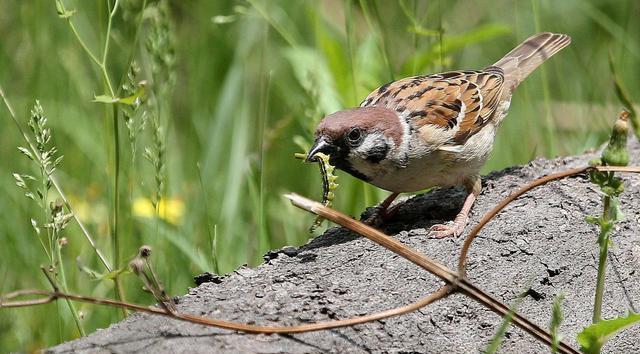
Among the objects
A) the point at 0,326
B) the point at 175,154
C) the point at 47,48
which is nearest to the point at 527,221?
the point at 0,326

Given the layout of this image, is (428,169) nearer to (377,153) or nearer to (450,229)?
(377,153)

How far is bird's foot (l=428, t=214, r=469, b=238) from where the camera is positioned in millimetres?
2908

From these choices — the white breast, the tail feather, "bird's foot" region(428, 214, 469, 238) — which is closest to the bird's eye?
the white breast

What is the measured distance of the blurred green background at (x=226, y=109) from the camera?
386 centimetres

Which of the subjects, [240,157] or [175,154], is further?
[175,154]

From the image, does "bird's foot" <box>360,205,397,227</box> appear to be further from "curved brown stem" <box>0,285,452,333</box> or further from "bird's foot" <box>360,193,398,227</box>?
"curved brown stem" <box>0,285,452,333</box>

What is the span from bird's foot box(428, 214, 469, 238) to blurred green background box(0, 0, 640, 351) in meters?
0.64

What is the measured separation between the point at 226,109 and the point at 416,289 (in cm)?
278

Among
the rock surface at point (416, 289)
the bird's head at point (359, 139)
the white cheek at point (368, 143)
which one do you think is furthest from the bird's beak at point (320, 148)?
the rock surface at point (416, 289)

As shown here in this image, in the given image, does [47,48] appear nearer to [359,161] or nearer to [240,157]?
[240,157]

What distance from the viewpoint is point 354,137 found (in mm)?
3252

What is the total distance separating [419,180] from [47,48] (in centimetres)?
271

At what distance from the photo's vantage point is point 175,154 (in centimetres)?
508

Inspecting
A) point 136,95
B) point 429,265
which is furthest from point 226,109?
point 429,265
